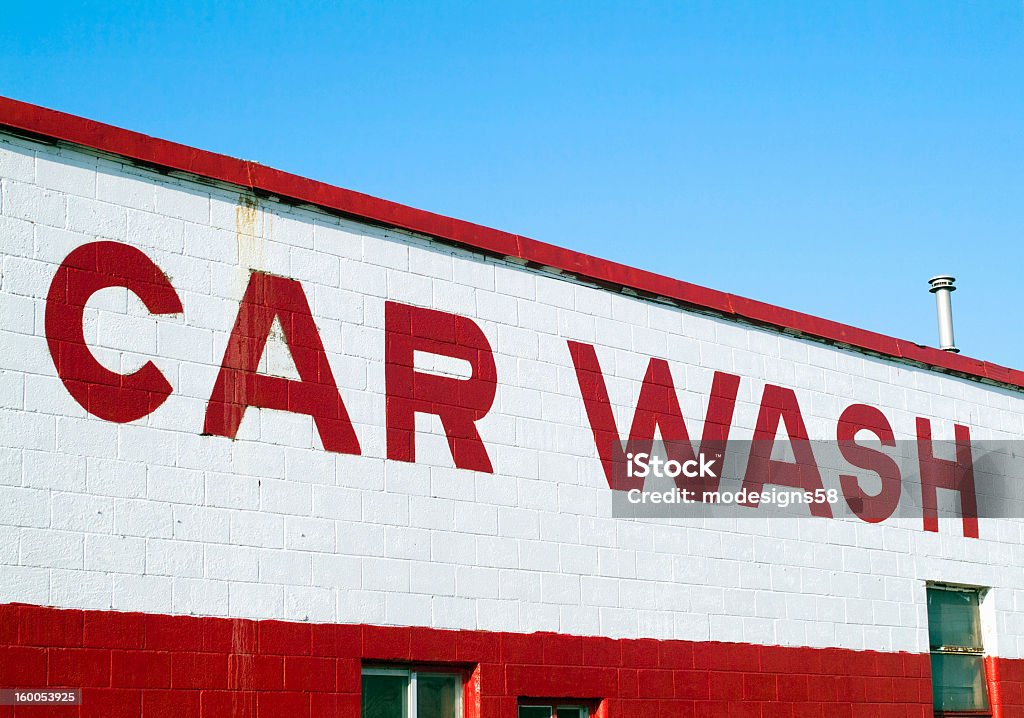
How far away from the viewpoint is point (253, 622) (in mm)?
9523

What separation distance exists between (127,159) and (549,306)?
13.5ft

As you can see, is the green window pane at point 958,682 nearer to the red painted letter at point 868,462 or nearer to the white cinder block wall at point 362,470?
the white cinder block wall at point 362,470

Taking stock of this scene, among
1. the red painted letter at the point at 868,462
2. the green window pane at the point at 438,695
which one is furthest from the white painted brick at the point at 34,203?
the red painted letter at the point at 868,462

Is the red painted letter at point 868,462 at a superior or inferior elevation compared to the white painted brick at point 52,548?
superior

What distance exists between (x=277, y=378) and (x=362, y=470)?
1.00 m

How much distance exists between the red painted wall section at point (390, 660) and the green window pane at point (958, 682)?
37 centimetres

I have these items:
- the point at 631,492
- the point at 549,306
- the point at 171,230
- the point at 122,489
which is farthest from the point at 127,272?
the point at 631,492

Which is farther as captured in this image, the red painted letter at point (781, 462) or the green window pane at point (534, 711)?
the red painted letter at point (781, 462)

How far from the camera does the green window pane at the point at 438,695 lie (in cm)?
1052

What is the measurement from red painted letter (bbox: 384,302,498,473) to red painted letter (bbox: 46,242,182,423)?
1.97 metres

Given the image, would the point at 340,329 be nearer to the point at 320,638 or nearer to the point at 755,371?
the point at 320,638

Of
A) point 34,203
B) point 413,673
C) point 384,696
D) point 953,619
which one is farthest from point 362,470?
point 953,619

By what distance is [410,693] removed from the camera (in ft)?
34.2

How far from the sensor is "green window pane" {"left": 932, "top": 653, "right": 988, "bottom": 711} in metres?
14.6
